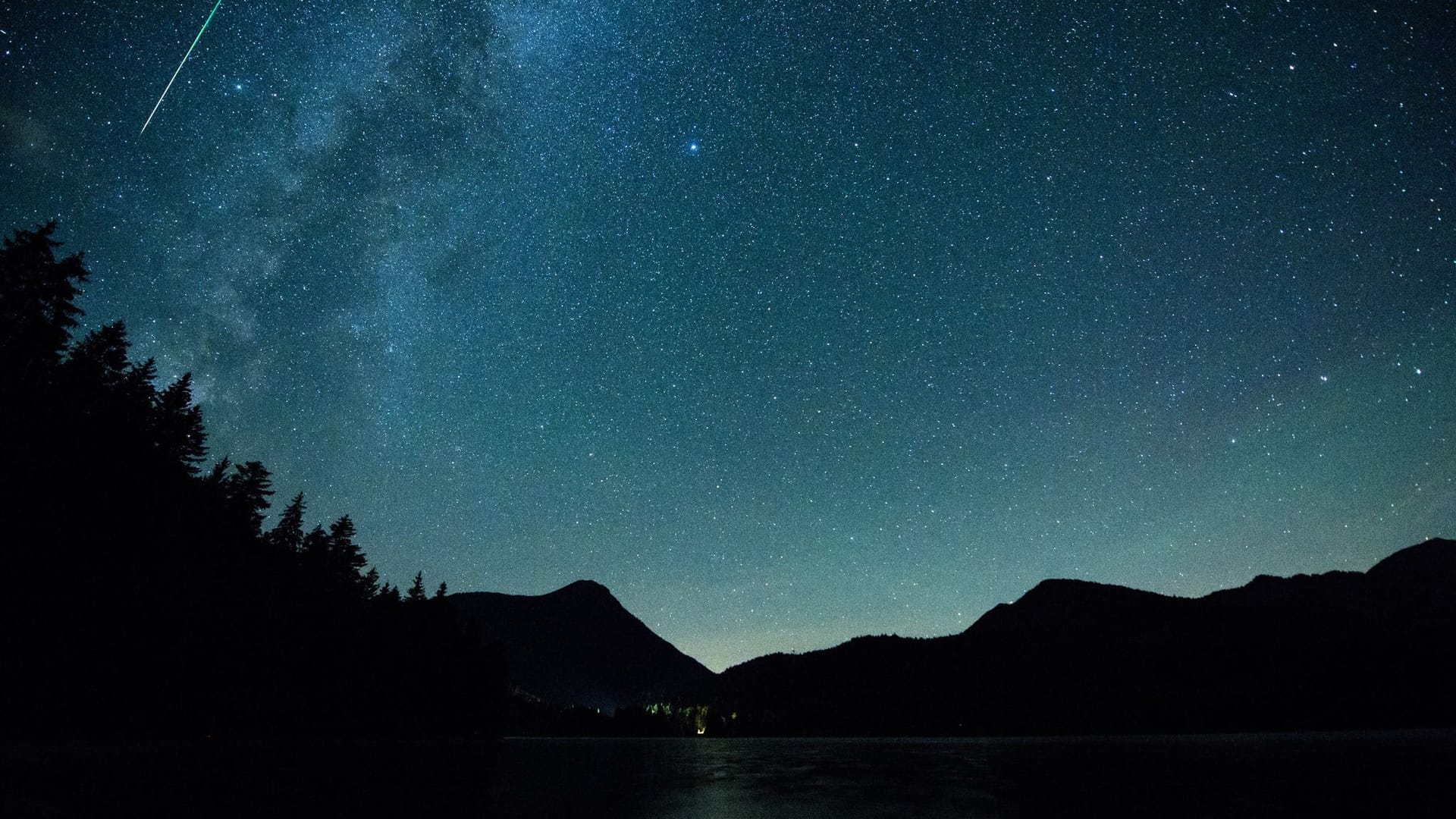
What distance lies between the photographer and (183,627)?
37688 millimetres

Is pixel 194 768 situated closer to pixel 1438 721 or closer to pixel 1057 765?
pixel 1057 765

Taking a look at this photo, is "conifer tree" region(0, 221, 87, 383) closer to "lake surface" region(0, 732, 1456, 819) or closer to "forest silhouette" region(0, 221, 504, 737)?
"forest silhouette" region(0, 221, 504, 737)

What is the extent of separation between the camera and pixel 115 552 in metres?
32.7

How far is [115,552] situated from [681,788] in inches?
1122

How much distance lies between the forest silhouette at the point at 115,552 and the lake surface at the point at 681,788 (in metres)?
4.05

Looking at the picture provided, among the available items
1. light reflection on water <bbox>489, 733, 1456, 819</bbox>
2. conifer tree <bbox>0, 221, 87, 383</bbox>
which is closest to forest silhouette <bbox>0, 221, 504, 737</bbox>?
conifer tree <bbox>0, 221, 87, 383</bbox>

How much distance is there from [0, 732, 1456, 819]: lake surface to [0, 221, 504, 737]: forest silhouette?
13.3ft

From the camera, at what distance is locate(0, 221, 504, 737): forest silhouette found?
29.8m

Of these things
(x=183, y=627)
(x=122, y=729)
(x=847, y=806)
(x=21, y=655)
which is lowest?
(x=847, y=806)

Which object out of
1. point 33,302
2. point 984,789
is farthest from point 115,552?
point 984,789

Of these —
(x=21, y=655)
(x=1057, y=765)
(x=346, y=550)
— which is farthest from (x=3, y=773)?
(x=346, y=550)

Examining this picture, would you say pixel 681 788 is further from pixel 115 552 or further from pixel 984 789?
pixel 115 552

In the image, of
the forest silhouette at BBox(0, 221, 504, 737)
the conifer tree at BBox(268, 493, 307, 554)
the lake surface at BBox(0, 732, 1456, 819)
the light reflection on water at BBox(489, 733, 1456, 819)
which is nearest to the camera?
the lake surface at BBox(0, 732, 1456, 819)

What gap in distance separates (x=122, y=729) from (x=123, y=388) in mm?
16324
